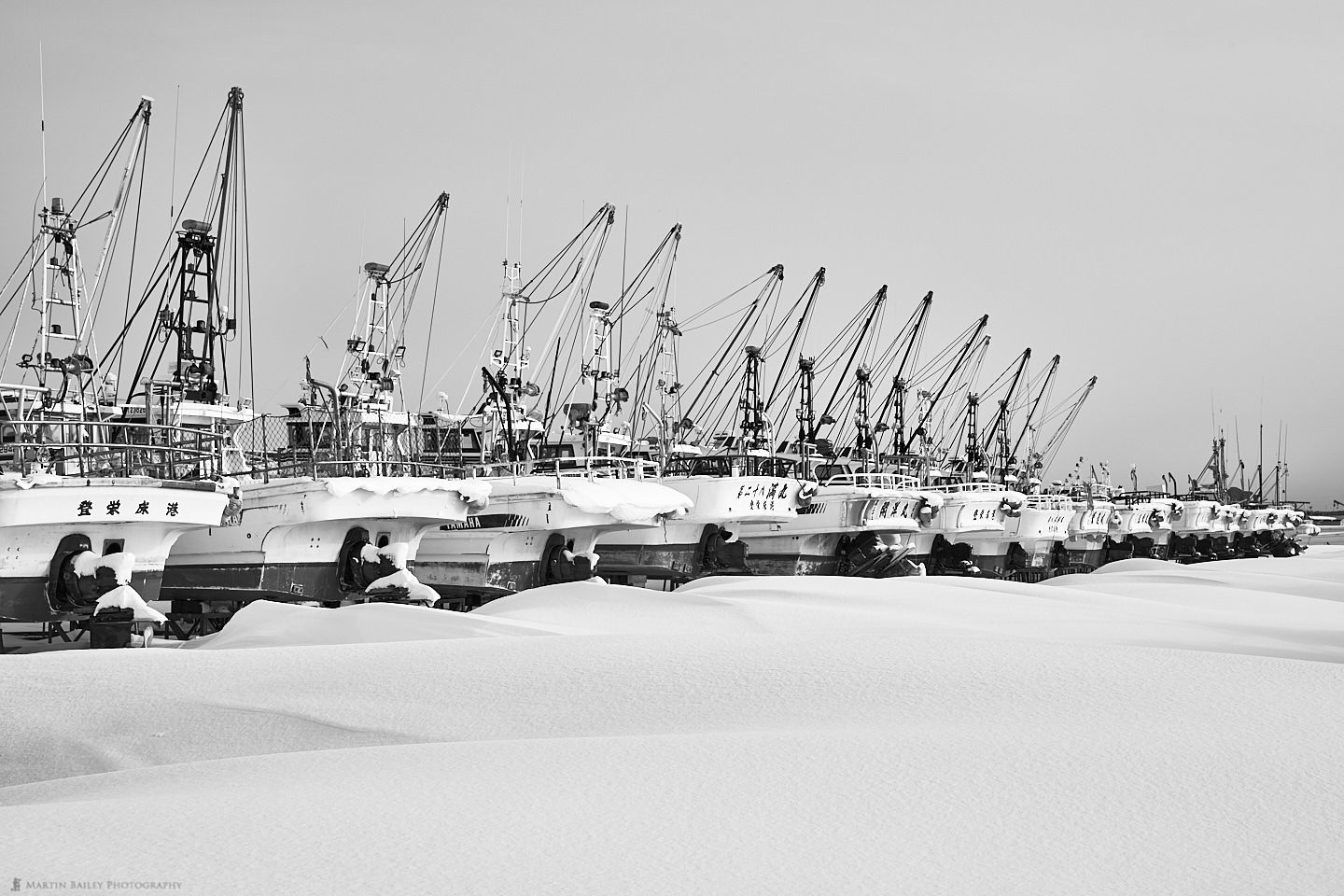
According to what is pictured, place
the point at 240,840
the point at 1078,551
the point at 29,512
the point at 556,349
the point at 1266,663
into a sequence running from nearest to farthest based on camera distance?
the point at 240,840 < the point at 1266,663 < the point at 29,512 < the point at 556,349 < the point at 1078,551

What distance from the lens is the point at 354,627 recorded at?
465 inches

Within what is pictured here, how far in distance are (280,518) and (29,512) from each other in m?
4.81

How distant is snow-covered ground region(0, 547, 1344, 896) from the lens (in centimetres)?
421

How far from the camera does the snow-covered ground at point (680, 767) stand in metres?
4.21

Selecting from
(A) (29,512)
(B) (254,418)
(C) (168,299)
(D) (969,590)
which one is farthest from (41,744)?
(C) (168,299)

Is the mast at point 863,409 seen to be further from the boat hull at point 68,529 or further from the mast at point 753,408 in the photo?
the boat hull at point 68,529

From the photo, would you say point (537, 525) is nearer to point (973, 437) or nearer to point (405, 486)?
point (405, 486)

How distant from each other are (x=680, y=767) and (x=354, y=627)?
23.0ft

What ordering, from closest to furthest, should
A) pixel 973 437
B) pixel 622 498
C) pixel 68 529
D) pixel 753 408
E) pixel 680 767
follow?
pixel 680 767, pixel 68 529, pixel 622 498, pixel 753 408, pixel 973 437

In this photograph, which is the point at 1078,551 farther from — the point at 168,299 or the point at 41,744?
the point at 41,744

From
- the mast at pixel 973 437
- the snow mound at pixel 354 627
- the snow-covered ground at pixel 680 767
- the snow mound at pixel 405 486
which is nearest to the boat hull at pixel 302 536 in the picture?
the snow mound at pixel 405 486

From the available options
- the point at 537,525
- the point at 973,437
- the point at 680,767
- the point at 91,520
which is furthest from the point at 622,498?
the point at 973,437

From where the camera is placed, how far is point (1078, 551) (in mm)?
47062

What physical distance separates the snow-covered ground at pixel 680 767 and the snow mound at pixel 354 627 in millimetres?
1814
